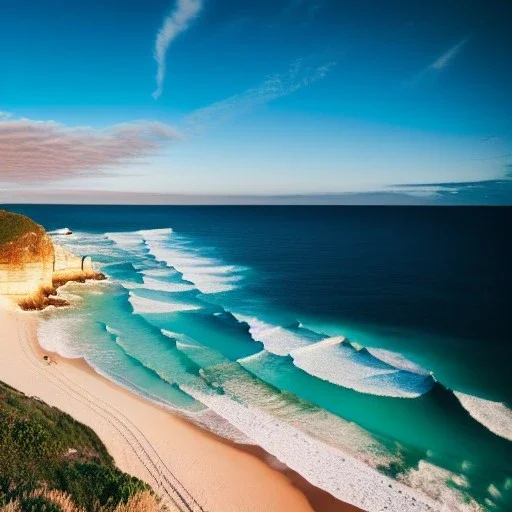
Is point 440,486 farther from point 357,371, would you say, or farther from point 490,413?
point 357,371

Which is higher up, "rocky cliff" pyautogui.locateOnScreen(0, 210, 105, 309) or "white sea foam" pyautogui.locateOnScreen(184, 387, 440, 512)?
"rocky cliff" pyautogui.locateOnScreen(0, 210, 105, 309)

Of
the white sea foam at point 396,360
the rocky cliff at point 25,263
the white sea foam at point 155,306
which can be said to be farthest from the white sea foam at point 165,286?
the white sea foam at point 396,360

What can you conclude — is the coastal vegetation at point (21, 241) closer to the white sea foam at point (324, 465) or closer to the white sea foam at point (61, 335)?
the white sea foam at point (61, 335)

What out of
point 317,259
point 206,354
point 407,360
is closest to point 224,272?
point 317,259

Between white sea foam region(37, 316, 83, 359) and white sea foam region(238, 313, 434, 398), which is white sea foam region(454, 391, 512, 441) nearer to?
white sea foam region(238, 313, 434, 398)

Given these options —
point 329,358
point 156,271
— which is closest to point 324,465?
point 329,358

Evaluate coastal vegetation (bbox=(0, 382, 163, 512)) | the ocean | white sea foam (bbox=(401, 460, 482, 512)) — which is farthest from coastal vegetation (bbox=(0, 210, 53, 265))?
white sea foam (bbox=(401, 460, 482, 512))
